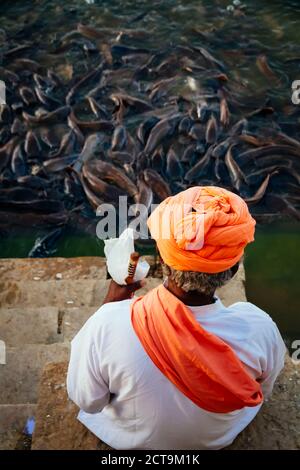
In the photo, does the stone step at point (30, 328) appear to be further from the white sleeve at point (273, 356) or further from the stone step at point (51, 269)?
the white sleeve at point (273, 356)

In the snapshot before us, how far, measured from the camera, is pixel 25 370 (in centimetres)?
378

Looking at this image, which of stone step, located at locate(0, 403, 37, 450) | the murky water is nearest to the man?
stone step, located at locate(0, 403, 37, 450)

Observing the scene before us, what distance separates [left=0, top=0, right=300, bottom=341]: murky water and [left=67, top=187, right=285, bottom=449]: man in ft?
14.7

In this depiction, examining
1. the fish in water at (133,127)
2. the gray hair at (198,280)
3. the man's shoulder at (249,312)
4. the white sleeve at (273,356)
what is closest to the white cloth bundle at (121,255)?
the gray hair at (198,280)

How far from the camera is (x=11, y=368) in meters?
3.80

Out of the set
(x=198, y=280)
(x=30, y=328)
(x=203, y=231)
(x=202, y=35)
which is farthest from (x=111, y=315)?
(x=202, y=35)

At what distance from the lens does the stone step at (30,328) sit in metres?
4.52

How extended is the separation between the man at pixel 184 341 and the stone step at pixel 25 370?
4.74ft

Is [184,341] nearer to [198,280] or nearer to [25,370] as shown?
[198,280]

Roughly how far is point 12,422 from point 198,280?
1.56 meters

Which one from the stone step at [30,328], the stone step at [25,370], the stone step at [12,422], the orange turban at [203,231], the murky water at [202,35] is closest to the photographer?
the orange turban at [203,231]

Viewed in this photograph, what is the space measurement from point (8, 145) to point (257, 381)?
6.48 metres

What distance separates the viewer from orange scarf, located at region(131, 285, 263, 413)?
212cm

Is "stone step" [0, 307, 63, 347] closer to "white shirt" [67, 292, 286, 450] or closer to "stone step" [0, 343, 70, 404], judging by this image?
"stone step" [0, 343, 70, 404]
